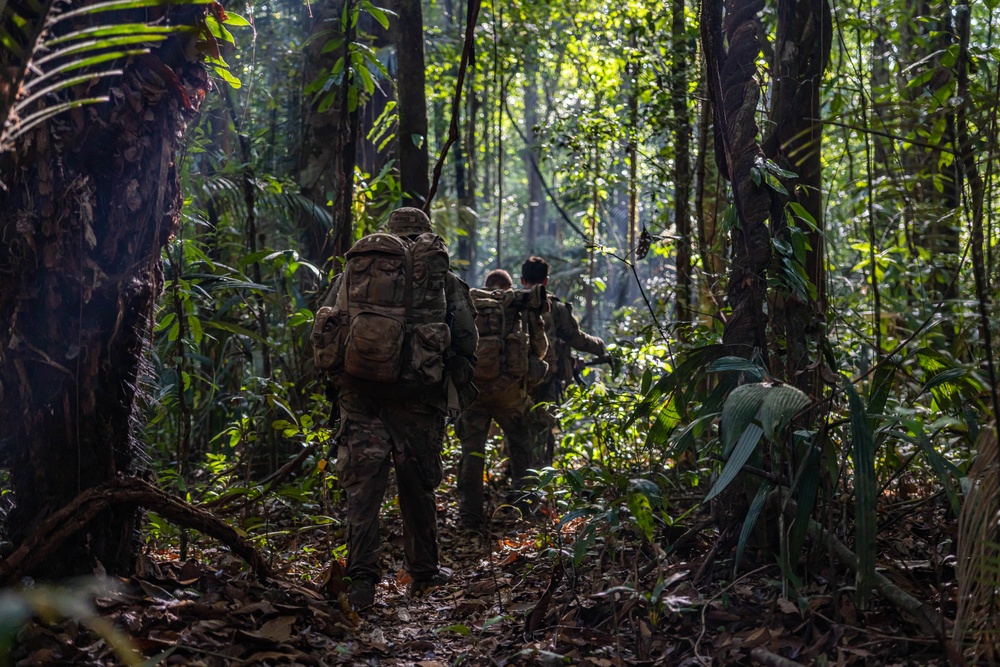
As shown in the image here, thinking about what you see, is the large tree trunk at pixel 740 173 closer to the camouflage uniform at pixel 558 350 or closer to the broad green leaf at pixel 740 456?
the broad green leaf at pixel 740 456

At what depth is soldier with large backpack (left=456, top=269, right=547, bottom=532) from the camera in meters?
7.88

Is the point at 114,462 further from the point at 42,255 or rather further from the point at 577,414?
the point at 577,414

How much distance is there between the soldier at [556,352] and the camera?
866 centimetres

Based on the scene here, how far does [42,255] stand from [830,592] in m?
3.31

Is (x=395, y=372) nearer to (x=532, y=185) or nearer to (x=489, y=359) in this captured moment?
(x=489, y=359)

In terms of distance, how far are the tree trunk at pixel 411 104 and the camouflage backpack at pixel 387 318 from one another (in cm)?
259

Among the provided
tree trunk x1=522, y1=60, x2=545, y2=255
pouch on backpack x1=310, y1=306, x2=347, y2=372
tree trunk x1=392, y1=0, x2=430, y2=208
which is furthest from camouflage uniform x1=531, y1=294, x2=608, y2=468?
tree trunk x1=522, y1=60, x2=545, y2=255

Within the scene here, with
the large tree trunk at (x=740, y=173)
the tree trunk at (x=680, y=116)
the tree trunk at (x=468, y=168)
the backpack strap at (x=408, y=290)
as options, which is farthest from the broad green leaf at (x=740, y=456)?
the tree trunk at (x=468, y=168)

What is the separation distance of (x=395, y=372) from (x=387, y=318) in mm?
326

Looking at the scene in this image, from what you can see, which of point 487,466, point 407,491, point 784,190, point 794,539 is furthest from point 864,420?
point 487,466

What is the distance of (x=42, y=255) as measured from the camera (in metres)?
3.31

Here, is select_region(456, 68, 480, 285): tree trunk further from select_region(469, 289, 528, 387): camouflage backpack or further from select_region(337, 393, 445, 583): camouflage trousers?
select_region(337, 393, 445, 583): camouflage trousers

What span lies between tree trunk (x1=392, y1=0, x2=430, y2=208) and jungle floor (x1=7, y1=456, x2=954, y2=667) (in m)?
4.19

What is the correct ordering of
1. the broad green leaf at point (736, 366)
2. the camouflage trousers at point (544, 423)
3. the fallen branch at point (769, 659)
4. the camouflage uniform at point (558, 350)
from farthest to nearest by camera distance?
the camouflage uniform at point (558, 350) → the camouflage trousers at point (544, 423) → the broad green leaf at point (736, 366) → the fallen branch at point (769, 659)
